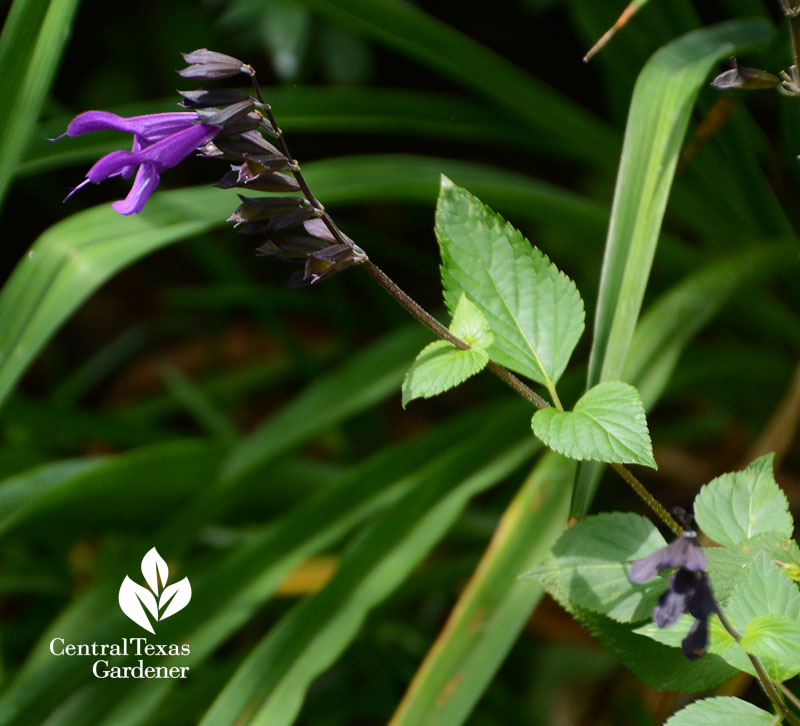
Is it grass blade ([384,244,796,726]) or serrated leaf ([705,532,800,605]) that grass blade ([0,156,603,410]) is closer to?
grass blade ([384,244,796,726])

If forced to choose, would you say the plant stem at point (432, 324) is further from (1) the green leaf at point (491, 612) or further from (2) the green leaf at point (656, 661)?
(1) the green leaf at point (491, 612)

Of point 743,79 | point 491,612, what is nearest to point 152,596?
point 491,612

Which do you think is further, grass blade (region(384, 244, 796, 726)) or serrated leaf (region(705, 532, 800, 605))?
grass blade (region(384, 244, 796, 726))

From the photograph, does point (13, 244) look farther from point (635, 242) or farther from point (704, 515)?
point (704, 515)

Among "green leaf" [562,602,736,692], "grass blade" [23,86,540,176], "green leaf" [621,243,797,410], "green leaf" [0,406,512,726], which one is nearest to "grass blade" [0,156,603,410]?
"grass blade" [23,86,540,176]

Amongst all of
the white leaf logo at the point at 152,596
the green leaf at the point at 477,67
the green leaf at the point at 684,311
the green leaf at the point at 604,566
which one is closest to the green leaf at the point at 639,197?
the green leaf at the point at 604,566

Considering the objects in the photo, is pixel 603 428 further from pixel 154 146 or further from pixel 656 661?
pixel 154 146
